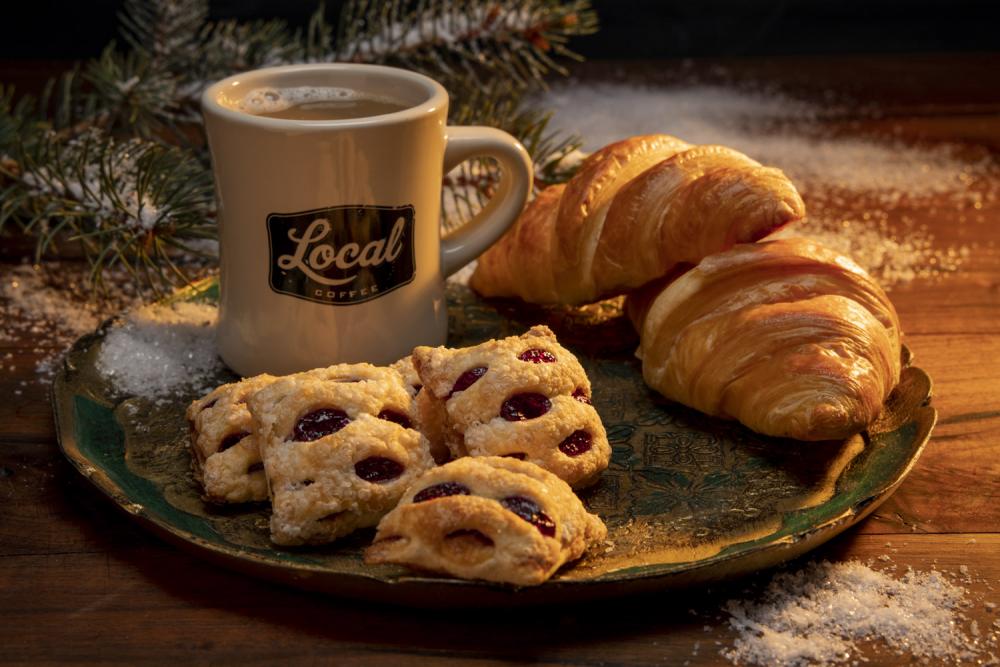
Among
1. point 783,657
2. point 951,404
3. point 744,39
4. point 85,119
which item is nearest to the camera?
point 783,657

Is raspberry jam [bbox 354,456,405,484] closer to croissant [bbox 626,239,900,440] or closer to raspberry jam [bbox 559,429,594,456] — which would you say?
raspberry jam [bbox 559,429,594,456]

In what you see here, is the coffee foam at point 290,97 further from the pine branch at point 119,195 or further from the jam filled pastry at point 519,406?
the jam filled pastry at point 519,406

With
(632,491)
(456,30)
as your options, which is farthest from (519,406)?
(456,30)

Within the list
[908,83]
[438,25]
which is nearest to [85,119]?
[438,25]

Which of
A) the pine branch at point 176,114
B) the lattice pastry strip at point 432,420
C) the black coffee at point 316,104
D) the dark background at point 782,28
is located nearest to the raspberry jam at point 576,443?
the lattice pastry strip at point 432,420

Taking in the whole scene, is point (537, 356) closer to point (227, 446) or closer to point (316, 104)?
point (227, 446)

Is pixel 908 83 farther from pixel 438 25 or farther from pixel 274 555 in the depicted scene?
pixel 274 555
